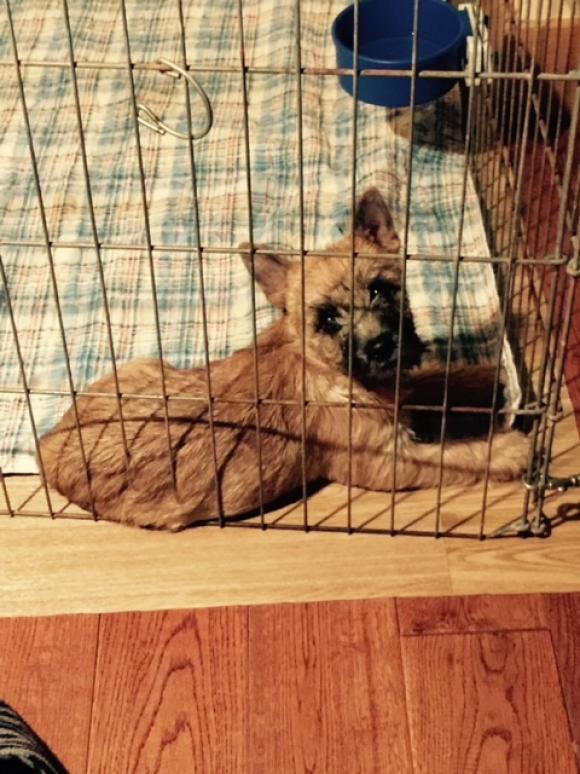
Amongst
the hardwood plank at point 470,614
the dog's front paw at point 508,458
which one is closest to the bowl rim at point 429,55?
the dog's front paw at point 508,458

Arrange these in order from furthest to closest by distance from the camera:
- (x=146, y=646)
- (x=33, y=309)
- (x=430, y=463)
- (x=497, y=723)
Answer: (x=33, y=309) < (x=430, y=463) < (x=146, y=646) < (x=497, y=723)

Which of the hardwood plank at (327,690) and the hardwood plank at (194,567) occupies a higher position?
the hardwood plank at (194,567)

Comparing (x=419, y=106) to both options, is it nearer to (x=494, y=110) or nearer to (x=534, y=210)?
(x=494, y=110)

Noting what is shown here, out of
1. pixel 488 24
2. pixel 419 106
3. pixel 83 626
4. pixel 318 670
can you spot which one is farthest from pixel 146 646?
pixel 488 24

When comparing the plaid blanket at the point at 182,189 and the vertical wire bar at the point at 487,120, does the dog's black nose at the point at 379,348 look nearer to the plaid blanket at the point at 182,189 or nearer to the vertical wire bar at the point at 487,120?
the plaid blanket at the point at 182,189

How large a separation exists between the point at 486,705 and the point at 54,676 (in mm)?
718

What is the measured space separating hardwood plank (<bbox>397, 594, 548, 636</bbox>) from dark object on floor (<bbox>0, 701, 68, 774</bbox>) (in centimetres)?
62

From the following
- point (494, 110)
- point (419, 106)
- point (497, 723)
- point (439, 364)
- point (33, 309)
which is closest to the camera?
point (497, 723)

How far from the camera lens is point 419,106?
2861 millimetres

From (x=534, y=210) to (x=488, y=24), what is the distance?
1.77ft

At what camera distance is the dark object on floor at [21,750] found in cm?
156

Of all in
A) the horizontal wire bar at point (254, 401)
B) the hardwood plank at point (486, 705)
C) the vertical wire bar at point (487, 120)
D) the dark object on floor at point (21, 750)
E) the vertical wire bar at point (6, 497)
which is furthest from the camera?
the vertical wire bar at point (487, 120)

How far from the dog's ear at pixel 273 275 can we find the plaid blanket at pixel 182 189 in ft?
1.13

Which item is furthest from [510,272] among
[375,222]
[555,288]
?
[375,222]
